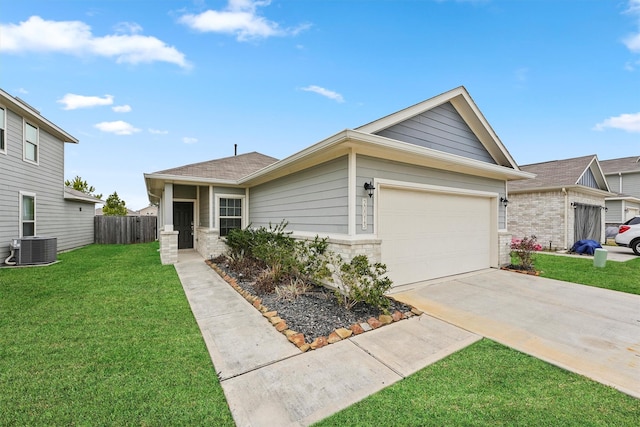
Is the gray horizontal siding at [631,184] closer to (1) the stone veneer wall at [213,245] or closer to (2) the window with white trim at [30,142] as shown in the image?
(1) the stone veneer wall at [213,245]

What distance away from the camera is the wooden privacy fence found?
50.3ft

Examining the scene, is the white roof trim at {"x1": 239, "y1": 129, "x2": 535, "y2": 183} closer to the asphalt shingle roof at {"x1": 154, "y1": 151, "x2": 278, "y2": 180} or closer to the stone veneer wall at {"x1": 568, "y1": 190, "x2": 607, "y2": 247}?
the asphalt shingle roof at {"x1": 154, "y1": 151, "x2": 278, "y2": 180}

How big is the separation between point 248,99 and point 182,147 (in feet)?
29.8

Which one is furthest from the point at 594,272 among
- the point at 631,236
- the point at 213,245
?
the point at 213,245

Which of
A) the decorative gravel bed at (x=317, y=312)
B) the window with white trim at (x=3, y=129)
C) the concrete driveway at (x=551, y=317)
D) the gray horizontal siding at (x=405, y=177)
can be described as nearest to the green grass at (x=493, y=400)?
the concrete driveway at (x=551, y=317)

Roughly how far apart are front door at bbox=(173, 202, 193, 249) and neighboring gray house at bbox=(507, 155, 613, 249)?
1529cm

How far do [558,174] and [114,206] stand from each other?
38.2 metres

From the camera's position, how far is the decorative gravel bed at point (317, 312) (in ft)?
12.4

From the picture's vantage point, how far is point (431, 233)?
6363 millimetres

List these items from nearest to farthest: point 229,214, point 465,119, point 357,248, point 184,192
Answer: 1. point 357,248
2. point 465,119
3. point 229,214
4. point 184,192

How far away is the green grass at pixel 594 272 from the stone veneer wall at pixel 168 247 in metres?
10.8

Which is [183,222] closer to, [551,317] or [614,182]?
[551,317]

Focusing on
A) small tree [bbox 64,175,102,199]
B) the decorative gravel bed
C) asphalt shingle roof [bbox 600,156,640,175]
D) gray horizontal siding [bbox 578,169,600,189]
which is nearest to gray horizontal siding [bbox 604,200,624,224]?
asphalt shingle roof [bbox 600,156,640,175]

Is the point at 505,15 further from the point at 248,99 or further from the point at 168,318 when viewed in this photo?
the point at 168,318
